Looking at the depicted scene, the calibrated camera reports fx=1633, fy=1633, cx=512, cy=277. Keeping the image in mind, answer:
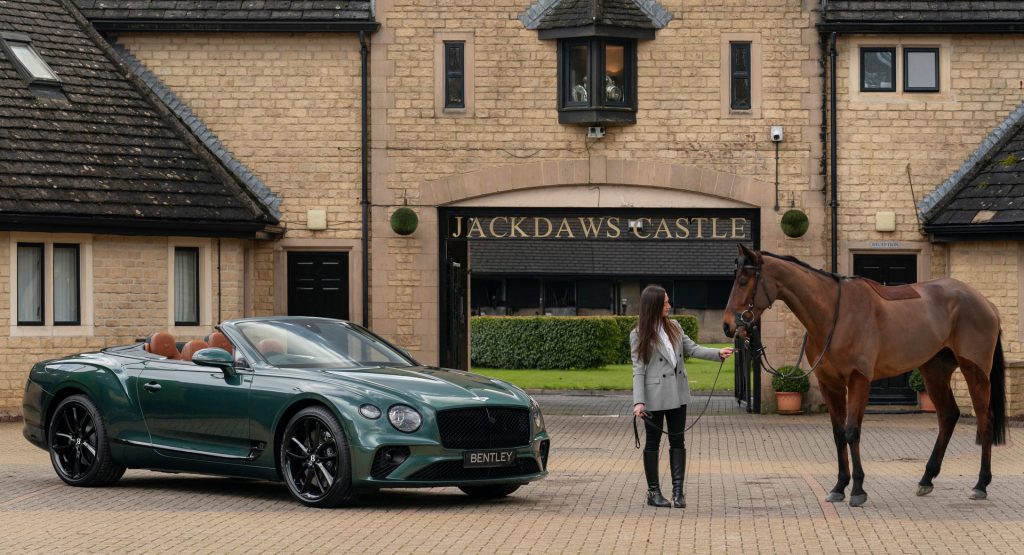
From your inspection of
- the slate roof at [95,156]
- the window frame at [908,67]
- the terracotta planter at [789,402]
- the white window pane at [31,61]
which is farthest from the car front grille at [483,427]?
the window frame at [908,67]

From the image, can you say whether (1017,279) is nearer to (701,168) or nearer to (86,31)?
(701,168)

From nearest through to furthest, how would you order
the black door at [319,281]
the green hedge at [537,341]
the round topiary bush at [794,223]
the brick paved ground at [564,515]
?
1. the brick paved ground at [564,515]
2. the round topiary bush at [794,223]
3. the black door at [319,281]
4. the green hedge at [537,341]

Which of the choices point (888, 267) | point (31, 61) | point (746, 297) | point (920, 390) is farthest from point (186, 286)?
point (746, 297)

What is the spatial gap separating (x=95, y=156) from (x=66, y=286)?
1890 mm

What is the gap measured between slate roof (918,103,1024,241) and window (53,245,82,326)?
12.4 m

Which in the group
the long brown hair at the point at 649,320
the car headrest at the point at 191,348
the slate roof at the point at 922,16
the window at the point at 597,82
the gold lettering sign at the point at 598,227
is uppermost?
the slate roof at the point at 922,16

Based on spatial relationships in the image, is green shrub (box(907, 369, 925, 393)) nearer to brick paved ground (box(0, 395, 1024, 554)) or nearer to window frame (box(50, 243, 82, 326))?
brick paved ground (box(0, 395, 1024, 554))

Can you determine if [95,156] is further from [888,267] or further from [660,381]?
[660,381]

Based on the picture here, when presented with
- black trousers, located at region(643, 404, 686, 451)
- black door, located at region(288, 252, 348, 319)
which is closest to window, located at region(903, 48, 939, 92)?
black door, located at region(288, 252, 348, 319)

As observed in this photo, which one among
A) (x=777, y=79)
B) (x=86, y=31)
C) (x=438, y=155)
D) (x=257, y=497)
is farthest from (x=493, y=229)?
(x=257, y=497)

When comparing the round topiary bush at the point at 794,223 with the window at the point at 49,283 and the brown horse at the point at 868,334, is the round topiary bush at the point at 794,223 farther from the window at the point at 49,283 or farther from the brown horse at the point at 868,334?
the window at the point at 49,283

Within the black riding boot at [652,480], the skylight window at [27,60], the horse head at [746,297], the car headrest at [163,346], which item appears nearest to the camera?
the black riding boot at [652,480]

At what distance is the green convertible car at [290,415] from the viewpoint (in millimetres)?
12352

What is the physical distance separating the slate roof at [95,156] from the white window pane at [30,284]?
1.92 ft
